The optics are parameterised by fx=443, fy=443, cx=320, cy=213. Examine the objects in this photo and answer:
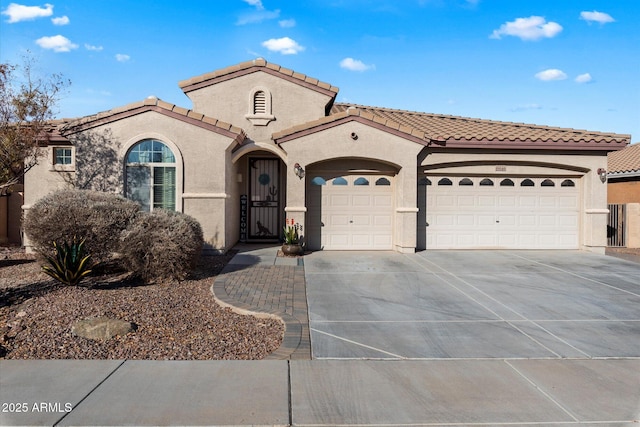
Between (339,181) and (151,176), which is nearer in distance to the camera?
(151,176)

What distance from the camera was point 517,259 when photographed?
12.4m

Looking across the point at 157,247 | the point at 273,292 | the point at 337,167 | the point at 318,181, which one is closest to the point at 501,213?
the point at 337,167

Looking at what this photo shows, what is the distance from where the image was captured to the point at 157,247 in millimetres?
8445

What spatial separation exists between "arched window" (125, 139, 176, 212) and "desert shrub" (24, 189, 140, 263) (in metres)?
3.30

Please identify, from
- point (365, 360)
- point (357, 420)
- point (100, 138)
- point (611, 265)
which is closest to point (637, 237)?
point (611, 265)

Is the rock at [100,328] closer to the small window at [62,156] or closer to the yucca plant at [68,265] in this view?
the yucca plant at [68,265]

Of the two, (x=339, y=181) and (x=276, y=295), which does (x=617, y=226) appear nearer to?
(x=339, y=181)

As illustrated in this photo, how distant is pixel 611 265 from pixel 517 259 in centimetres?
231

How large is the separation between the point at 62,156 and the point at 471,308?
12053 mm

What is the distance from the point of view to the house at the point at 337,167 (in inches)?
483

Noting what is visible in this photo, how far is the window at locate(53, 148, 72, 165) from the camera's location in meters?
13.0

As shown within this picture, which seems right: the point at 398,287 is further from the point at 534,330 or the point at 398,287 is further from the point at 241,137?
the point at 241,137

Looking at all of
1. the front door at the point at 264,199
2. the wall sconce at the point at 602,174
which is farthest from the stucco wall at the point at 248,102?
the wall sconce at the point at 602,174

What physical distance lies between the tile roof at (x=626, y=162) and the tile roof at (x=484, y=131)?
5.17 meters
